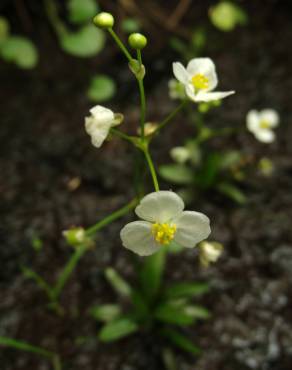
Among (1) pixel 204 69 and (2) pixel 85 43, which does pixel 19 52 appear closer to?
(2) pixel 85 43

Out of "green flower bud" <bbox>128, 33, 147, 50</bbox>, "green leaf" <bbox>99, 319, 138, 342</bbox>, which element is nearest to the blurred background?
"green leaf" <bbox>99, 319, 138, 342</bbox>

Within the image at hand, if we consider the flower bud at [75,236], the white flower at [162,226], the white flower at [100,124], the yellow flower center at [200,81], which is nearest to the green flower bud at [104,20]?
the white flower at [100,124]

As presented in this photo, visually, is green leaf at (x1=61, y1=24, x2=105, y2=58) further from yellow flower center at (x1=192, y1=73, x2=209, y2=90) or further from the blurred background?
yellow flower center at (x1=192, y1=73, x2=209, y2=90)

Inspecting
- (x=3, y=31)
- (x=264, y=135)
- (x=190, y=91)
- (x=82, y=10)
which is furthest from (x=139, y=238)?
(x=3, y=31)

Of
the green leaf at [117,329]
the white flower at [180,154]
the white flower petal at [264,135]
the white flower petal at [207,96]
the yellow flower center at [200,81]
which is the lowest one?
the green leaf at [117,329]

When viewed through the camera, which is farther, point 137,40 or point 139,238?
point 139,238

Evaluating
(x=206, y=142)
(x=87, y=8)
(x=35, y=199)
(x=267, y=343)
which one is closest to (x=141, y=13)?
(x=87, y=8)

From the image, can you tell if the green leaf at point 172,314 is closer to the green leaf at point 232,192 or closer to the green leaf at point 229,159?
the green leaf at point 232,192
